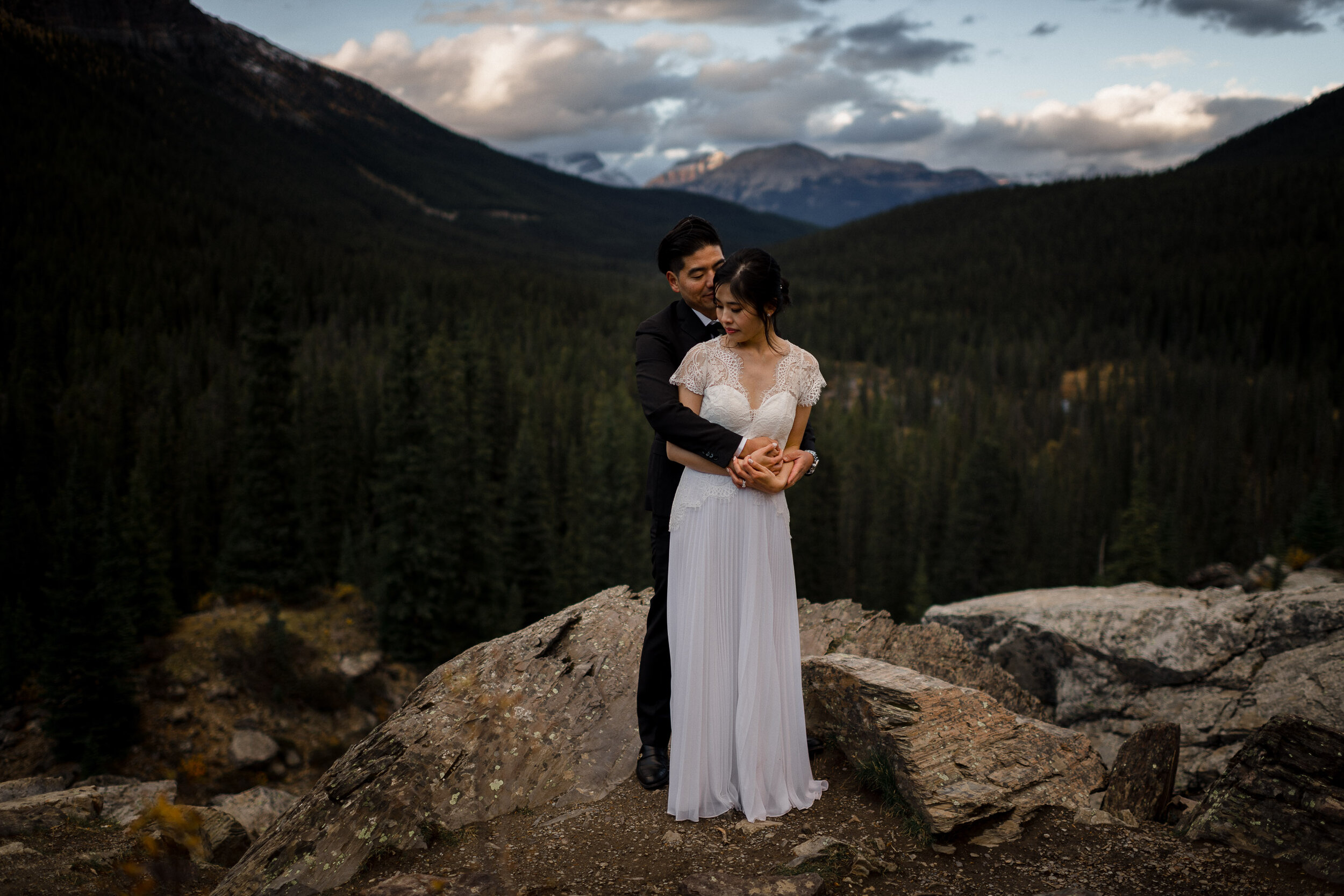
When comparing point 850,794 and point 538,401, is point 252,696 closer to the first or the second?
point 850,794

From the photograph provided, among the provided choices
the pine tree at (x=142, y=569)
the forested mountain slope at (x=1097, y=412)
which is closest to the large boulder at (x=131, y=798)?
the pine tree at (x=142, y=569)

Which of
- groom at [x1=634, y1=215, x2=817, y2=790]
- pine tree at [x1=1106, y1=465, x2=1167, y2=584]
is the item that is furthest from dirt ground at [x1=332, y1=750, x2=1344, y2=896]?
pine tree at [x1=1106, y1=465, x2=1167, y2=584]

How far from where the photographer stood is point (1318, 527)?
63.8 m

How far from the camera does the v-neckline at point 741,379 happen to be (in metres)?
5.59

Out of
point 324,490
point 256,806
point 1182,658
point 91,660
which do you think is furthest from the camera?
point 324,490

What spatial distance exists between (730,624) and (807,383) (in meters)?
1.91

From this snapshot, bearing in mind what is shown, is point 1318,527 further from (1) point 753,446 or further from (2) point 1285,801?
(1) point 753,446

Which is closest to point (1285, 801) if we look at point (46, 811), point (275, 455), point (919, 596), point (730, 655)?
point (730, 655)

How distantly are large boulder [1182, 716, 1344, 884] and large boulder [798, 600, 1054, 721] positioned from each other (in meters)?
3.63

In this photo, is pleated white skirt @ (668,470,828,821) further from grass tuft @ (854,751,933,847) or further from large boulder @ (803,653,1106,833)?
large boulder @ (803,653,1106,833)

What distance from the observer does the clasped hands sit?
534cm

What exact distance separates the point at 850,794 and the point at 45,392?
9194 cm

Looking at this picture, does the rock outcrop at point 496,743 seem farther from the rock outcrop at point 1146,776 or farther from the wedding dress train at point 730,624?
the rock outcrop at point 1146,776

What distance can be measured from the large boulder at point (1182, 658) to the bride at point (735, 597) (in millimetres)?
5924
